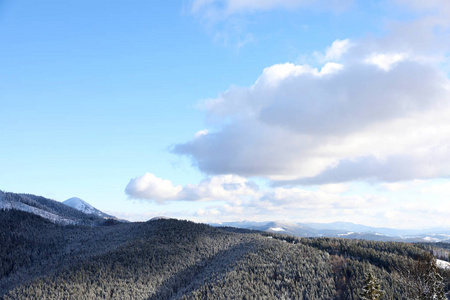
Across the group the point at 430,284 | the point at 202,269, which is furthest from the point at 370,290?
the point at 202,269

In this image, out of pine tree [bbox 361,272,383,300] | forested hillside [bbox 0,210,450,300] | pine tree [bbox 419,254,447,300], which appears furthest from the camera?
forested hillside [bbox 0,210,450,300]

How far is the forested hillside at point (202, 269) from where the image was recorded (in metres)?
46.8

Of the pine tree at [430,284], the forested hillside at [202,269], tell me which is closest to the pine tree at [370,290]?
the forested hillside at [202,269]

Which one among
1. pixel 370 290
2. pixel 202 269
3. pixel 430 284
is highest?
pixel 430 284

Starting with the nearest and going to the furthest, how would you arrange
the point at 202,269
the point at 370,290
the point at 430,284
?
the point at 370,290 < the point at 430,284 < the point at 202,269

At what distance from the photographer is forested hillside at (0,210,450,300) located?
154ft

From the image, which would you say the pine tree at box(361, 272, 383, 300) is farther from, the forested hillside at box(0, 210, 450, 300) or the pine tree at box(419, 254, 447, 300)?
the pine tree at box(419, 254, 447, 300)

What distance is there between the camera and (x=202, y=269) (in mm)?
60781

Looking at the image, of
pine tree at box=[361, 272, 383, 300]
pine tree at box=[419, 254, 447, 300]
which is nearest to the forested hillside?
pine tree at box=[419, 254, 447, 300]

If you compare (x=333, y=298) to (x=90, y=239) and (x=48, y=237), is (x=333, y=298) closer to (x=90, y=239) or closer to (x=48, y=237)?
(x=90, y=239)

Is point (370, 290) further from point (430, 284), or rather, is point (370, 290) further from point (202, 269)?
point (202, 269)

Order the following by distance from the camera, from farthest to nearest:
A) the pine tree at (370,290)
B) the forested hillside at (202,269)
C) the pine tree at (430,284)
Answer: the forested hillside at (202,269) → the pine tree at (370,290) → the pine tree at (430,284)

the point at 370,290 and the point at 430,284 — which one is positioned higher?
the point at 430,284

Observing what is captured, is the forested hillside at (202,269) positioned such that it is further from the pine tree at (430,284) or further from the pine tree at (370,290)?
the pine tree at (370,290)
